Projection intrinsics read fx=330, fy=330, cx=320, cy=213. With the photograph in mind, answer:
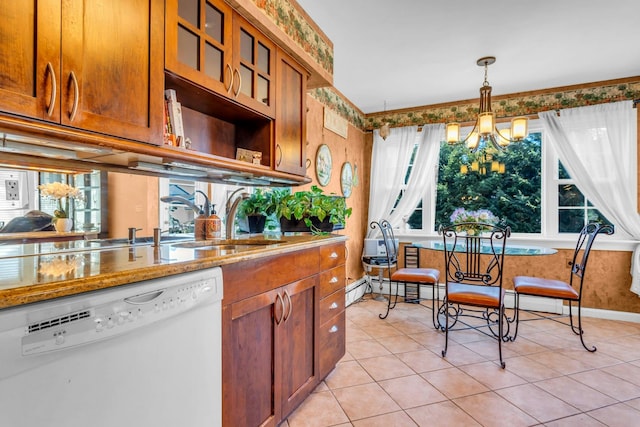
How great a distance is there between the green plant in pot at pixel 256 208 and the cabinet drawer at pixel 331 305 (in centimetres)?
74

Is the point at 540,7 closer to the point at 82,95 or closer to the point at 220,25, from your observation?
the point at 220,25

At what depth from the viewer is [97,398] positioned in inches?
34.0

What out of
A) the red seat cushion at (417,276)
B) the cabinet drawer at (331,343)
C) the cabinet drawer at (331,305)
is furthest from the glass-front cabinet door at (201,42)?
the red seat cushion at (417,276)

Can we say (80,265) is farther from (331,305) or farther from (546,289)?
(546,289)

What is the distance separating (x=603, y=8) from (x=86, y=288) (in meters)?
3.31

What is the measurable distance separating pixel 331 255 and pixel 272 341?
0.75 metres

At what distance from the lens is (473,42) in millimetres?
2719

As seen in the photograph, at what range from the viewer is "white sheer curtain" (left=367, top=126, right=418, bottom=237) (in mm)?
4461

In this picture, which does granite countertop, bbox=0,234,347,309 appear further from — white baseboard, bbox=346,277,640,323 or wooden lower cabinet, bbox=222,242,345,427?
white baseboard, bbox=346,277,640,323

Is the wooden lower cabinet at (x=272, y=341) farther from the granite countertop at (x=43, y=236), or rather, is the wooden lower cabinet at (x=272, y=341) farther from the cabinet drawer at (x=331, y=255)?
the granite countertop at (x=43, y=236)

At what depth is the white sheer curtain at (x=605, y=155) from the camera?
343 centimetres

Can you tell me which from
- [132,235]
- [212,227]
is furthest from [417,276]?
[132,235]

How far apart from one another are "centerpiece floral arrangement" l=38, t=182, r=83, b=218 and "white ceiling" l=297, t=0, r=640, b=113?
182 cm

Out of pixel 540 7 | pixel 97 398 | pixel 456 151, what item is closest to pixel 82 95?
pixel 97 398
